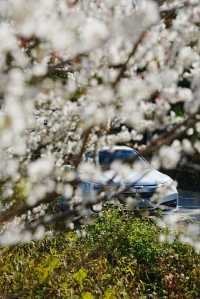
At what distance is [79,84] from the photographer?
11.0 ft

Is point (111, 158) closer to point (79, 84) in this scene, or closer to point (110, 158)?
point (110, 158)

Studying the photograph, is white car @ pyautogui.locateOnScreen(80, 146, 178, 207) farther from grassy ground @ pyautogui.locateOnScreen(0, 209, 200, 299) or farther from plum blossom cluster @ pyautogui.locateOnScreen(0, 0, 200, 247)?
grassy ground @ pyautogui.locateOnScreen(0, 209, 200, 299)

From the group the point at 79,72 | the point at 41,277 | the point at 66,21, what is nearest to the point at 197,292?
the point at 41,277

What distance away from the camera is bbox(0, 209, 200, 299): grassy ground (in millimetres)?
4621

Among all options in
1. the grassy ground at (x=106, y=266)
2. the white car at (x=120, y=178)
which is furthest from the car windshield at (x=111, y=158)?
the grassy ground at (x=106, y=266)

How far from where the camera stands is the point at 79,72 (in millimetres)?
3707

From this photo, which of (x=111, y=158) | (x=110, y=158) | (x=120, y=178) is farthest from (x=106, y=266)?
(x=120, y=178)

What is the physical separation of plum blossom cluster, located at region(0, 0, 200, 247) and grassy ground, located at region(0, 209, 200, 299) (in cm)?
109

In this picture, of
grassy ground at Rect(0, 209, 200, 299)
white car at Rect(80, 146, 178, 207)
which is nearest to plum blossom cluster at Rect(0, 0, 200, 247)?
white car at Rect(80, 146, 178, 207)

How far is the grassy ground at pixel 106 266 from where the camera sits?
462cm

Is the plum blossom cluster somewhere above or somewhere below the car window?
above

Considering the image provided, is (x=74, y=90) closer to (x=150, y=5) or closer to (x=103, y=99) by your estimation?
(x=103, y=99)

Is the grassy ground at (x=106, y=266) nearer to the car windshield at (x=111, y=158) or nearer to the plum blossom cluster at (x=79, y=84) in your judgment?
the car windshield at (x=111, y=158)

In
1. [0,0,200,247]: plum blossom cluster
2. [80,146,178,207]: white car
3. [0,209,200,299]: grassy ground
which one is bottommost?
[0,209,200,299]: grassy ground
